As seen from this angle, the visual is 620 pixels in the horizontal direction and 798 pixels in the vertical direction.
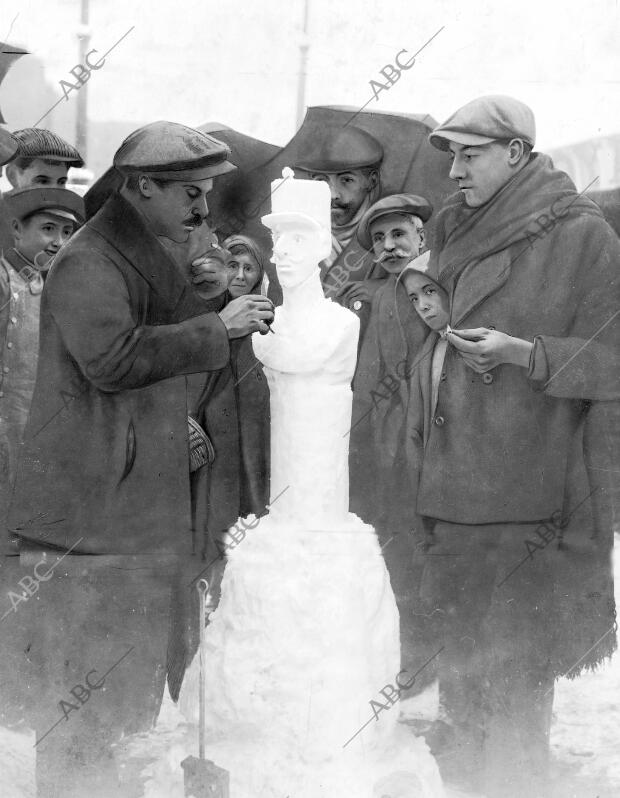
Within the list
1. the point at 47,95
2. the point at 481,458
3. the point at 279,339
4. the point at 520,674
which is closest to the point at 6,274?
the point at 47,95

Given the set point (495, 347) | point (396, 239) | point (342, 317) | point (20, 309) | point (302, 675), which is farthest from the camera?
point (396, 239)

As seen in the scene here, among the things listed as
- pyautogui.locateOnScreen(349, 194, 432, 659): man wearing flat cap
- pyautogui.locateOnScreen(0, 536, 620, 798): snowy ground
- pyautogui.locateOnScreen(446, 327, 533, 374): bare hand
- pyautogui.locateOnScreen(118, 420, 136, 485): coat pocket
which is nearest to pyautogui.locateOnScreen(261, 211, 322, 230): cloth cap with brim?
pyautogui.locateOnScreen(349, 194, 432, 659): man wearing flat cap

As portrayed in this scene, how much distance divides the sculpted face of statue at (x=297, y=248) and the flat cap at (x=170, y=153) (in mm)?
458

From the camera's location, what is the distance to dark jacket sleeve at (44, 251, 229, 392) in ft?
15.8

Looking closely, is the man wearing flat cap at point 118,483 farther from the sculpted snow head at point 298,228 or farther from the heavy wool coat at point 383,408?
the heavy wool coat at point 383,408

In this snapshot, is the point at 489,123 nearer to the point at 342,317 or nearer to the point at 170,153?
the point at 342,317

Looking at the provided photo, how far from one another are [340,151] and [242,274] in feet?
2.28

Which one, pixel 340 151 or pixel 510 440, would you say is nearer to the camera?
pixel 510 440

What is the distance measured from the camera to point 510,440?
5051mm

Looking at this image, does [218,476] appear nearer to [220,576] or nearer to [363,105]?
[220,576]

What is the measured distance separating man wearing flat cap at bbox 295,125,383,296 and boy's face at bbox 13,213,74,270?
1.07 meters

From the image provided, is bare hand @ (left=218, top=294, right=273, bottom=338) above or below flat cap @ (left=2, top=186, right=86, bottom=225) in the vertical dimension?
below

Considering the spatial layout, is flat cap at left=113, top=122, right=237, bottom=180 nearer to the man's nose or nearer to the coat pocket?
the man's nose

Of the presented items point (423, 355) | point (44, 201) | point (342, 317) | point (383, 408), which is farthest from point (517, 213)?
point (44, 201)
